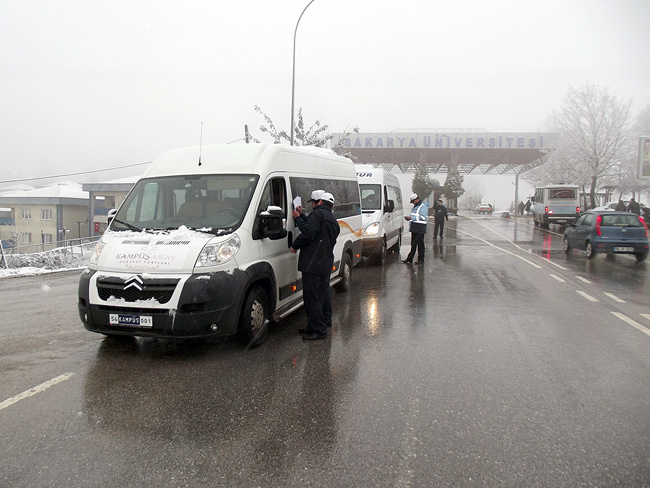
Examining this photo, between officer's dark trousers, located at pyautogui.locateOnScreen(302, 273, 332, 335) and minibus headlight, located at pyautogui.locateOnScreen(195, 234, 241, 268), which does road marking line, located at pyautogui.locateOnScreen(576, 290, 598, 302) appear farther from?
minibus headlight, located at pyautogui.locateOnScreen(195, 234, 241, 268)

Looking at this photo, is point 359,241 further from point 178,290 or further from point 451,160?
point 451,160

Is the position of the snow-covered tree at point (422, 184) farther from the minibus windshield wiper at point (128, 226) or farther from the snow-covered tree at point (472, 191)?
the snow-covered tree at point (472, 191)

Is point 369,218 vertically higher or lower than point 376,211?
lower

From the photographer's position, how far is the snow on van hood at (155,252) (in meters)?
4.80

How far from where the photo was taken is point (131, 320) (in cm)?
482

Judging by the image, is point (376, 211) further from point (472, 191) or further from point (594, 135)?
point (472, 191)

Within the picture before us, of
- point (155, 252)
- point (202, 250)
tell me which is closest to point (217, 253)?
point (202, 250)

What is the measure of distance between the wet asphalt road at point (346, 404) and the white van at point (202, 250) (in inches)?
17.6

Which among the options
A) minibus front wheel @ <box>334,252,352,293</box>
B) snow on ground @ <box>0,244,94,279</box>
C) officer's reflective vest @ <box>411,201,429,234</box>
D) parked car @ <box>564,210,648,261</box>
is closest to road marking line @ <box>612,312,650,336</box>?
minibus front wheel @ <box>334,252,352,293</box>

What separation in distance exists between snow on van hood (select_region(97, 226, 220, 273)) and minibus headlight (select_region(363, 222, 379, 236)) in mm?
7395

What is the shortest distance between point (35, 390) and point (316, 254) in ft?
10.1

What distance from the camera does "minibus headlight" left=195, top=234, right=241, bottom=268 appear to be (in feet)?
15.9

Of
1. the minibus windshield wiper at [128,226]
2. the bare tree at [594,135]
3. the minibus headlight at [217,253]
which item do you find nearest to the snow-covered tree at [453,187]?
the bare tree at [594,135]

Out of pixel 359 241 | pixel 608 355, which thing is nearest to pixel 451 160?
pixel 359 241
